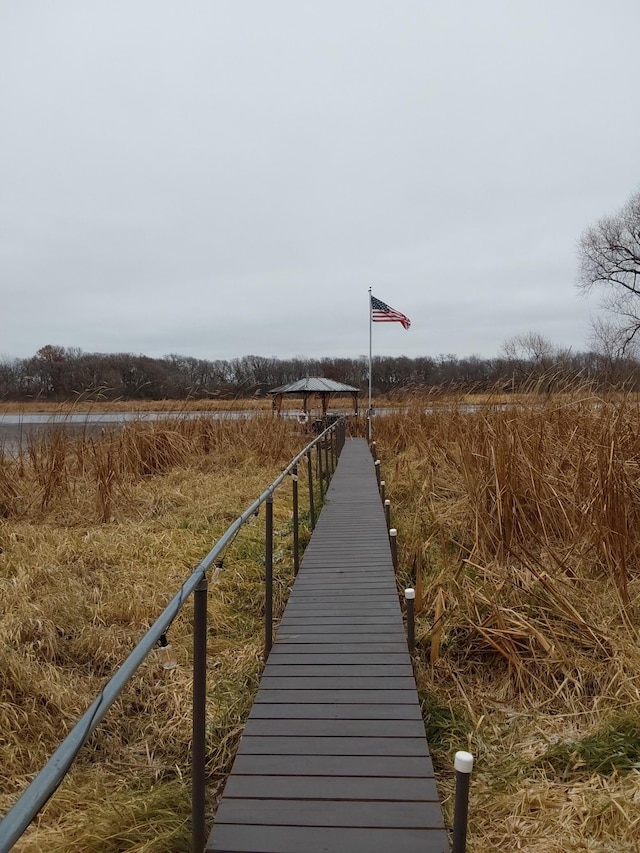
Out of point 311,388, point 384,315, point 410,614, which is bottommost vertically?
point 410,614

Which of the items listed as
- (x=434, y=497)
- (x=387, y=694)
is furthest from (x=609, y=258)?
(x=387, y=694)

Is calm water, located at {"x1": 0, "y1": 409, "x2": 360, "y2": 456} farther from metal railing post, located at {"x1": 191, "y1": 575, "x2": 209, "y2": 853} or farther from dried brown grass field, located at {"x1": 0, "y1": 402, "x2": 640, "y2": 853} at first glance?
metal railing post, located at {"x1": 191, "y1": 575, "x2": 209, "y2": 853}

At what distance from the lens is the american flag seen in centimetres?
1677

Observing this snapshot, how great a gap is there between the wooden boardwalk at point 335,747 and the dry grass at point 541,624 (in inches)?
10.6

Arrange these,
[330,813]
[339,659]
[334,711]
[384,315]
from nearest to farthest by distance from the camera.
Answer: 1. [330,813]
2. [334,711]
3. [339,659]
4. [384,315]

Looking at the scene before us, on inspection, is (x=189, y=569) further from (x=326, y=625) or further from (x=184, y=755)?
(x=184, y=755)

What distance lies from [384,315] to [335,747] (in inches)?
598

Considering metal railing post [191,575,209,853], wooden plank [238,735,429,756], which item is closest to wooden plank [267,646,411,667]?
wooden plank [238,735,429,756]

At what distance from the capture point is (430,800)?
2232 mm

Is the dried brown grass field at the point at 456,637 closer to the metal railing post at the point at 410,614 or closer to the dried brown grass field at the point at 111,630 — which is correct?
the dried brown grass field at the point at 111,630

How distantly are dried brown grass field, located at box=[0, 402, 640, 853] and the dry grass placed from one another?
13mm

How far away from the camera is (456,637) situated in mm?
3943

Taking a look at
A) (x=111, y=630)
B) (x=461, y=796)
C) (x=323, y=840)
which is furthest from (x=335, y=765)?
(x=111, y=630)

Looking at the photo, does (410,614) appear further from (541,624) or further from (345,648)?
(541,624)
